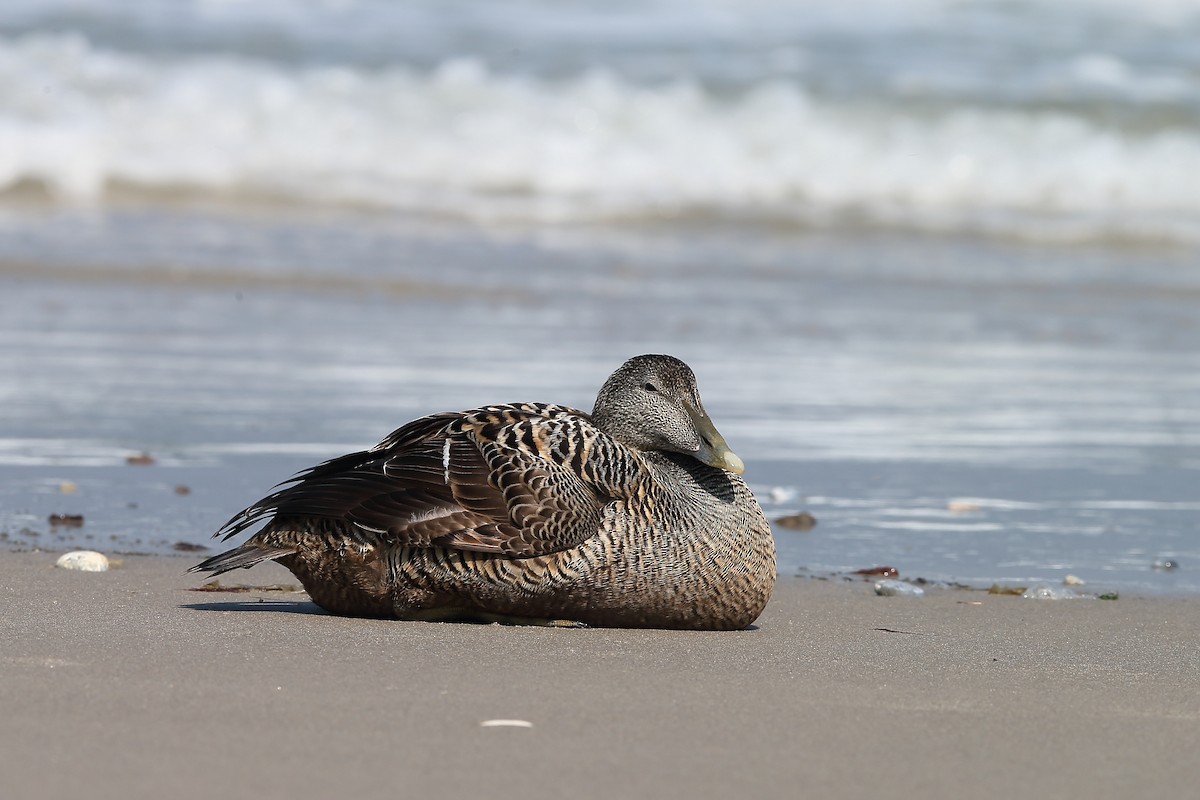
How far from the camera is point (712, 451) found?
5195mm

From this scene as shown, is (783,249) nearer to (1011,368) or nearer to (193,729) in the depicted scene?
(1011,368)

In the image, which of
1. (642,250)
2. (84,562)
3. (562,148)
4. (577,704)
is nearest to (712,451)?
(577,704)

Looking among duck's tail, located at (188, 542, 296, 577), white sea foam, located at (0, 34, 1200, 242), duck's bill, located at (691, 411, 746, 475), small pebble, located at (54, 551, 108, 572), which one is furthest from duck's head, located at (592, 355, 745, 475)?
white sea foam, located at (0, 34, 1200, 242)

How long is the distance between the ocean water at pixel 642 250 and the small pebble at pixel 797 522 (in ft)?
0.41

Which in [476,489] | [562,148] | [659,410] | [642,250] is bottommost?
[476,489]

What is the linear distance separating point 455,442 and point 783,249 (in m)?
11.7

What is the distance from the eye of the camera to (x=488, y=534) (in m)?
4.78

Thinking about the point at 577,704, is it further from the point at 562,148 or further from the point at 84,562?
the point at 562,148

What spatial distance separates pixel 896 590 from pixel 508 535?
153 centimetres

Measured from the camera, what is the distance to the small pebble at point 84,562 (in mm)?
5512

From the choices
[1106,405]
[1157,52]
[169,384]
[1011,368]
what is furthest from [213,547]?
[1157,52]

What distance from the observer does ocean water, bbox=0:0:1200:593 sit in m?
7.46

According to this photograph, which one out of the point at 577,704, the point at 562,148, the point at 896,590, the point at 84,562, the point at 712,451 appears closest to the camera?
the point at 577,704

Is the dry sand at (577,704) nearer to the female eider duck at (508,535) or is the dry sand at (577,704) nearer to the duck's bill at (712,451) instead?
the female eider duck at (508,535)
